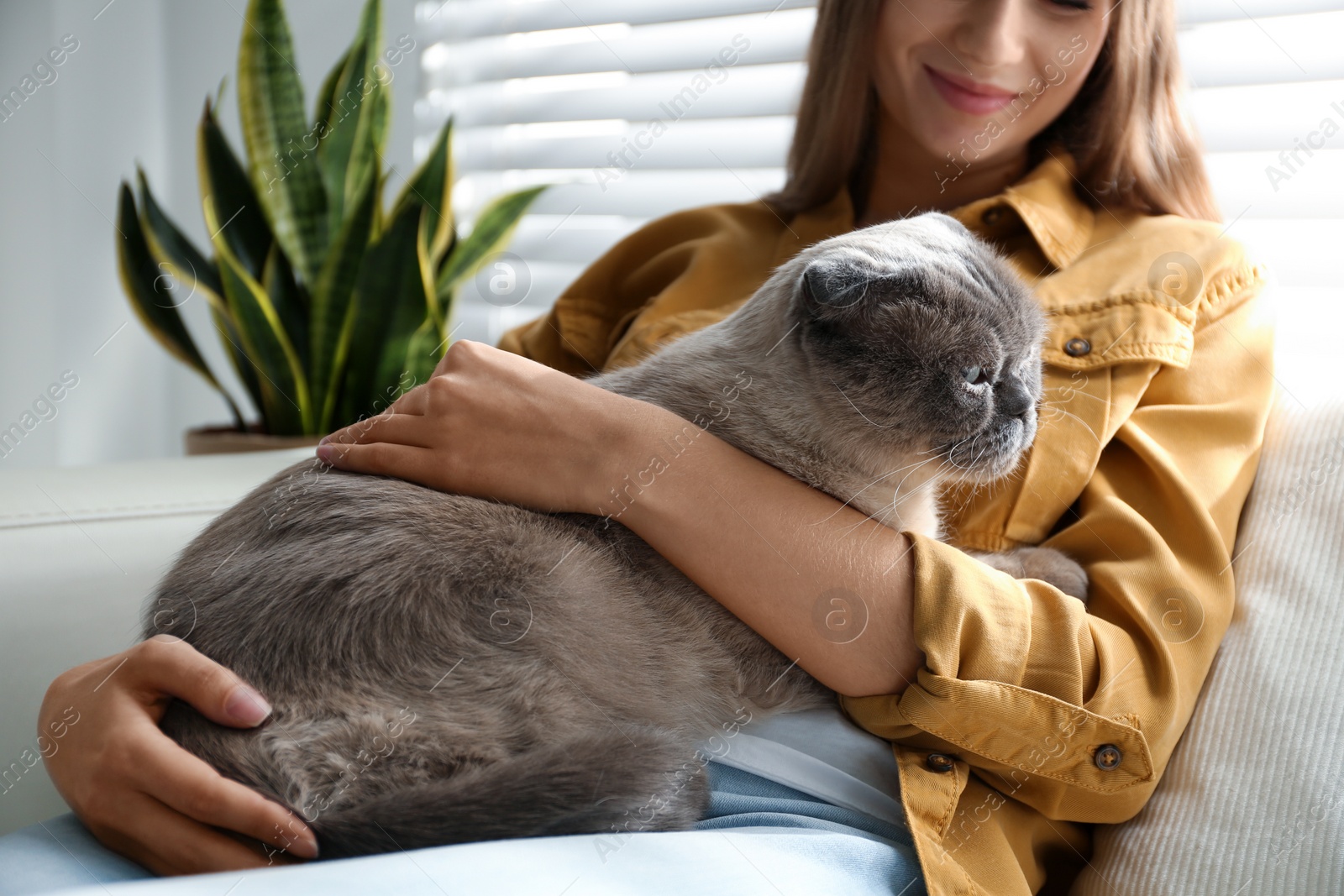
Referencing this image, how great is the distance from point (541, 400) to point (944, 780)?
0.53 metres

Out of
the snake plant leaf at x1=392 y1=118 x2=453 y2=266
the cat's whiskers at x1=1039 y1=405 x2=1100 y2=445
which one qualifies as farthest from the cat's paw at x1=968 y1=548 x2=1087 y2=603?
the snake plant leaf at x1=392 y1=118 x2=453 y2=266

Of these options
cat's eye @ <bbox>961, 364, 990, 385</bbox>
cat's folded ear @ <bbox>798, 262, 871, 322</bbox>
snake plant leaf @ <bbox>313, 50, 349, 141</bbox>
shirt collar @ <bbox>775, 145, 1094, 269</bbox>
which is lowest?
cat's eye @ <bbox>961, 364, 990, 385</bbox>

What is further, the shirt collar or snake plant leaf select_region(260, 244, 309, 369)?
snake plant leaf select_region(260, 244, 309, 369)

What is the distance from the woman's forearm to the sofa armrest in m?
0.58

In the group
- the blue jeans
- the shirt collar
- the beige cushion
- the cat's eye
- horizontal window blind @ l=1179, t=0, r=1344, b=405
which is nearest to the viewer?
the blue jeans

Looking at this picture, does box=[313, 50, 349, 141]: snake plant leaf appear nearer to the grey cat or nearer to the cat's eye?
the grey cat

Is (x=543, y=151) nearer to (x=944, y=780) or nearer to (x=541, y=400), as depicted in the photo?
(x=541, y=400)

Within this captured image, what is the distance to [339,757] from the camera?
72 cm

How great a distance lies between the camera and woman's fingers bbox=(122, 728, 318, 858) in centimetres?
70

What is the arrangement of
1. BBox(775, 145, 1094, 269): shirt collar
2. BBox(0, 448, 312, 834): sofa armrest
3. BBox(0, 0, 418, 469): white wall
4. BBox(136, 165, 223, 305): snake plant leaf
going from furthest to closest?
BBox(0, 0, 418, 469): white wall, BBox(136, 165, 223, 305): snake plant leaf, BBox(775, 145, 1094, 269): shirt collar, BBox(0, 448, 312, 834): sofa armrest

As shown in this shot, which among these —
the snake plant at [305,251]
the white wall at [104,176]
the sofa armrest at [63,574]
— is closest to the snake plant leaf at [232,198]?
the snake plant at [305,251]

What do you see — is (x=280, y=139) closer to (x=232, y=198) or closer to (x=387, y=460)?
(x=232, y=198)

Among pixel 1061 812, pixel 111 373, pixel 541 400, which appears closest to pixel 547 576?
pixel 541 400

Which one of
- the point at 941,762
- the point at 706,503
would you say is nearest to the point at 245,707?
the point at 706,503
